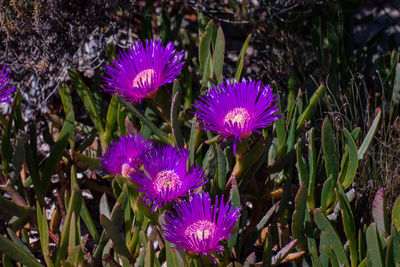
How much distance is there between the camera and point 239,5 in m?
1.97

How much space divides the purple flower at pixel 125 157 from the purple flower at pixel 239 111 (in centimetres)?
16

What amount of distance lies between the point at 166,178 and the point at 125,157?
0.10 metres

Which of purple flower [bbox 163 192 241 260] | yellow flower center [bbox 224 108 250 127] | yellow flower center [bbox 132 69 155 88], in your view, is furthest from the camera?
yellow flower center [bbox 132 69 155 88]

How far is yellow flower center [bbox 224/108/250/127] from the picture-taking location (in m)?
1.04

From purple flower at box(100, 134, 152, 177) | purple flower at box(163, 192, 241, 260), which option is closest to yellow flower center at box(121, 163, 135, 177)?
purple flower at box(100, 134, 152, 177)

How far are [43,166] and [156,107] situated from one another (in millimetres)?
413

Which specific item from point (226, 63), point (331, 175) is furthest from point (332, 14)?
point (331, 175)

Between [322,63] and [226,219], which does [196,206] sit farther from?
[322,63]

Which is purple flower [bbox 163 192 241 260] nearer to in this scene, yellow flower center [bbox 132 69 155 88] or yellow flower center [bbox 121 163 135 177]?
yellow flower center [bbox 121 163 135 177]

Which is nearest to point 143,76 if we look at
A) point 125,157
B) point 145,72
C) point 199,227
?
point 145,72

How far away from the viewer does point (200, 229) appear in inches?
38.8

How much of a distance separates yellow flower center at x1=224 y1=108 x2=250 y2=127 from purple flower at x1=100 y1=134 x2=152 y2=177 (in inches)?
7.8

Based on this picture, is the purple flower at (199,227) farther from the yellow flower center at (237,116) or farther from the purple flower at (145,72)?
the purple flower at (145,72)

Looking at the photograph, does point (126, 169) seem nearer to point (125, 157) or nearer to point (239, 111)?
point (125, 157)
